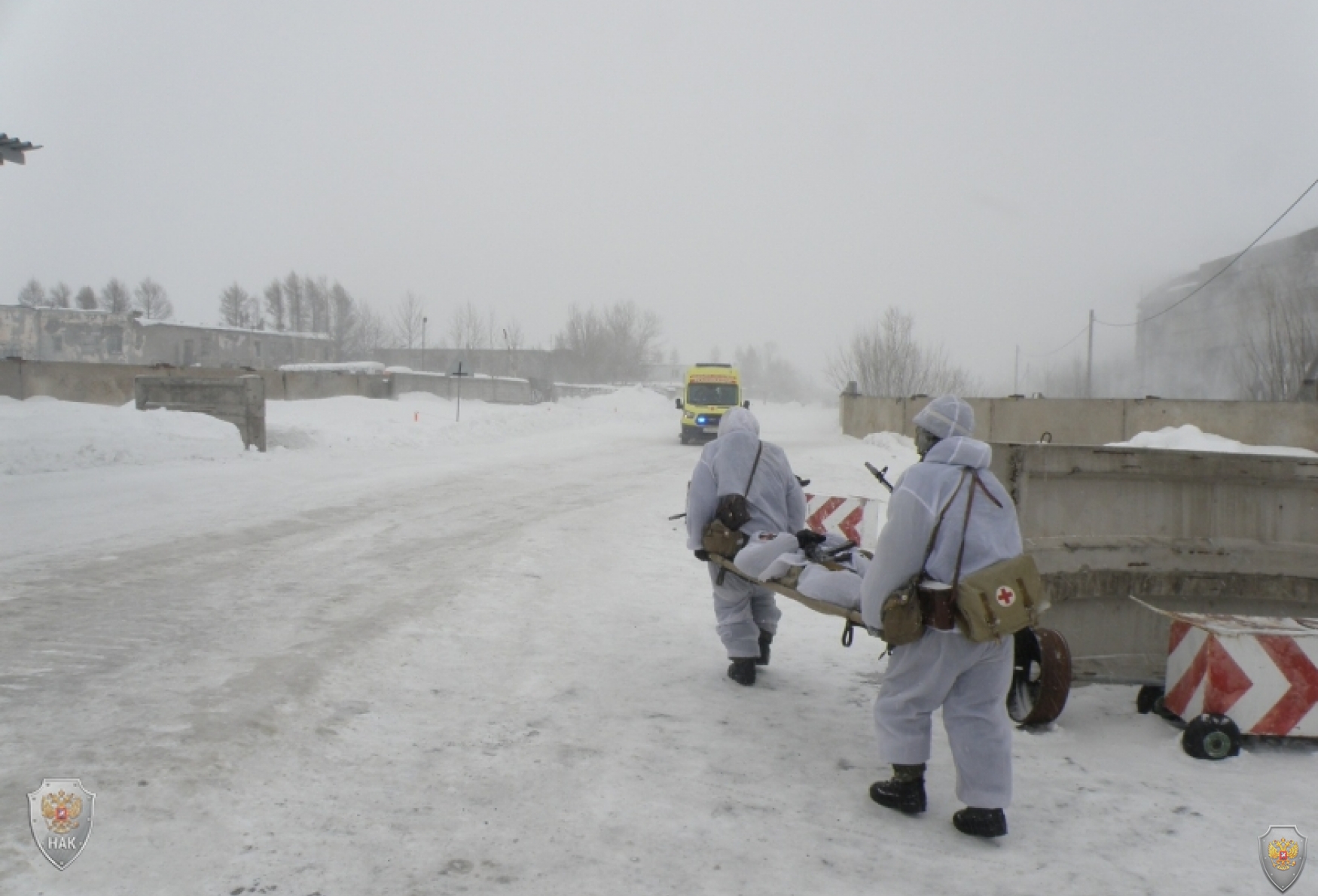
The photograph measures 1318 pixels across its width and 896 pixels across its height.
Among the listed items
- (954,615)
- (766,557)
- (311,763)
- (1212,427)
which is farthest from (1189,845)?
(1212,427)

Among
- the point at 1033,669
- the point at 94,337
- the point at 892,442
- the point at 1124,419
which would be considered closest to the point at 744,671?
the point at 1033,669

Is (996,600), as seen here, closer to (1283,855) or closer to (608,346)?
(1283,855)

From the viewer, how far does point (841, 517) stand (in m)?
9.86

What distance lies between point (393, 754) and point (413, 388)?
4624 centimetres

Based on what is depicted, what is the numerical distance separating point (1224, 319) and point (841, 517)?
47.9 metres

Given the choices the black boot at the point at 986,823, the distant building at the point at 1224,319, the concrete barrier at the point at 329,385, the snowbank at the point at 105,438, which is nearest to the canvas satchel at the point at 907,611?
the black boot at the point at 986,823

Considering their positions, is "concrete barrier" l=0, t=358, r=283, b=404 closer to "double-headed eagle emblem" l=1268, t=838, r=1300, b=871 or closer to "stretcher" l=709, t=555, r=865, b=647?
"stretcher" l=709, t=555, r=865, b=647

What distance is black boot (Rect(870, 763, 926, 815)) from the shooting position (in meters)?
3.74

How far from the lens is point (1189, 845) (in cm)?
351

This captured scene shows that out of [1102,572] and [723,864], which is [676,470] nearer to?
[1102,572]

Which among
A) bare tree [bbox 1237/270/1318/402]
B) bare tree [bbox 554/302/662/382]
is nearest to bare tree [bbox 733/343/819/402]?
bare tree [bbox 554/302/662/382]

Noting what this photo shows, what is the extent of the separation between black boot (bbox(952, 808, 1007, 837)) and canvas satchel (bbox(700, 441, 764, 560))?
2.21 meters

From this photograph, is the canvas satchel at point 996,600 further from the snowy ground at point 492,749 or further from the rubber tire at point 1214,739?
the rubber tire at point 1214,739

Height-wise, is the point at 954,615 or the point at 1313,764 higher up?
the point at 954,615
